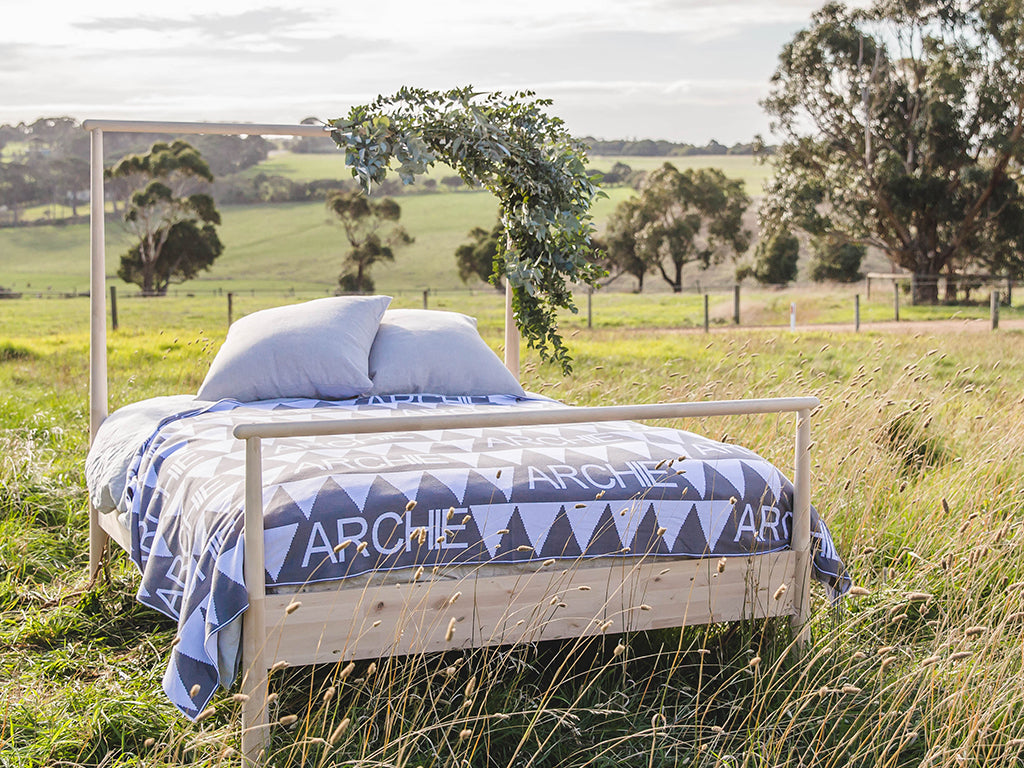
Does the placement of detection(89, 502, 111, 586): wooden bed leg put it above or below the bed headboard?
below

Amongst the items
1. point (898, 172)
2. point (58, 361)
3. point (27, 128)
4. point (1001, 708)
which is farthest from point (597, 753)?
point (27, 128)

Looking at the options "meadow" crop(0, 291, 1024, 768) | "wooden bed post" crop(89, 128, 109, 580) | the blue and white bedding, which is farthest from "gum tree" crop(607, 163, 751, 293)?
the blue and white bedding

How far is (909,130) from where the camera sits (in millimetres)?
18688

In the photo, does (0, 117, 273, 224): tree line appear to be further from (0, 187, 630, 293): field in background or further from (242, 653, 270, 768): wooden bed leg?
(242, 653, 270, 768): wooden bed leg

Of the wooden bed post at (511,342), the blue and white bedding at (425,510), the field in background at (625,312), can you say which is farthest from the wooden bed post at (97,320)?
the field in background at (625,312)

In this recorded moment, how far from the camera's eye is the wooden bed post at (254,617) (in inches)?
77.1

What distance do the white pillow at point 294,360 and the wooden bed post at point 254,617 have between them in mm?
1697

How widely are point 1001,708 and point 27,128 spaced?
107ft

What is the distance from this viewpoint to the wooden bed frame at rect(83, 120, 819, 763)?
1986 mm

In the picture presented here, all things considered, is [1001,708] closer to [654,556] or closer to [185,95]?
[654,556]

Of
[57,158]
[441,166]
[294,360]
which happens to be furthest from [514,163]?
[441,166]

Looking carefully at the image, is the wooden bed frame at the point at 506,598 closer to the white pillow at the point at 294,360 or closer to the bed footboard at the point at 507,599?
the bed footboard at the point at 507,599

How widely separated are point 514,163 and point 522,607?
208 cm

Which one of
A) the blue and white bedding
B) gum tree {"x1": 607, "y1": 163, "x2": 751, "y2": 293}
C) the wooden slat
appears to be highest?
gum tree {"x1": 607, "y1": 163, "x2": 751, "y2": 293}
